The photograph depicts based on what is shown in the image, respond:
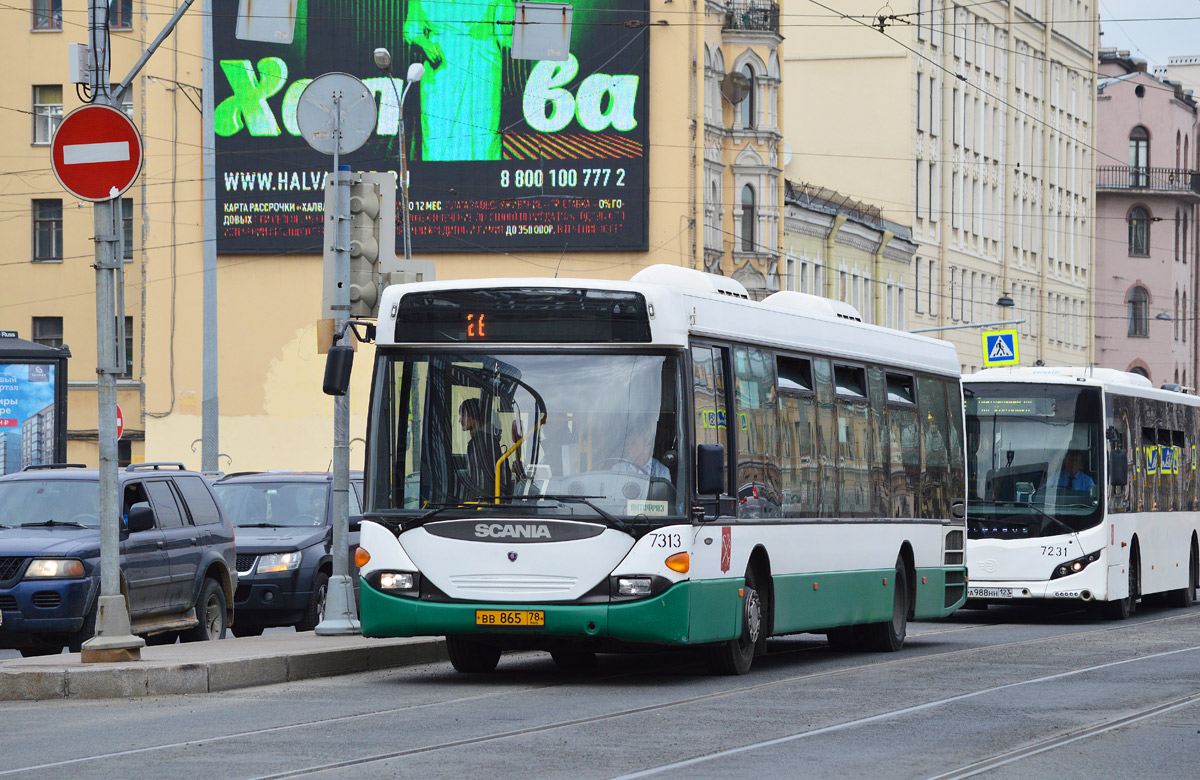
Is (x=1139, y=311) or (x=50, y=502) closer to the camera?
(x=50, y=502)

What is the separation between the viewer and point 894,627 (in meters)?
19.1

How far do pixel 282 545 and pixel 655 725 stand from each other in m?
9.74

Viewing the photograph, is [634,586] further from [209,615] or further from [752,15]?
[752,15]

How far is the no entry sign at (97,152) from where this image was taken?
14.5 metres

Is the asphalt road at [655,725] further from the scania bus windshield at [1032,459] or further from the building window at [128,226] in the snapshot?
the building window at [128,226]

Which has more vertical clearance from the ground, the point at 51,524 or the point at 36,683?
the point at 51,524

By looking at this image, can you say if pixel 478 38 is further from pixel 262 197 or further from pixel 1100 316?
pixel 1100 316

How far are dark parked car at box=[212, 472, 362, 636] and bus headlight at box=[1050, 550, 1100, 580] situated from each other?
8.16m

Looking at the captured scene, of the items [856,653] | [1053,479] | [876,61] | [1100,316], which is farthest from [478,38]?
[1100,316]

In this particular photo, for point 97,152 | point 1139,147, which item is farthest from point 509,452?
point 1139,147

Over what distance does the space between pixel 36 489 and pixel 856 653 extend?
720 cm

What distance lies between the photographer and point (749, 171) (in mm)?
58281

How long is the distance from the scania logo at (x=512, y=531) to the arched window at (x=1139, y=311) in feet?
291

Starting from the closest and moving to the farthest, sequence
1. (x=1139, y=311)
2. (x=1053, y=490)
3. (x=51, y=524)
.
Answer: (x=51, y=524) → (x=1053, y=490) → (x=1139, y=311)
